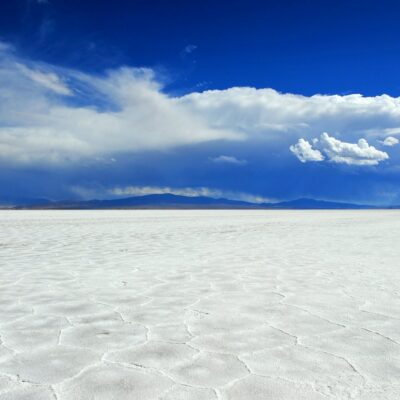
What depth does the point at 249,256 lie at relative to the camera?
6914 mm

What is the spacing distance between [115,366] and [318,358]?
1.09 meters

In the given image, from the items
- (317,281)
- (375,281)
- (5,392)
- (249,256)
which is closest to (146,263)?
(249,256)

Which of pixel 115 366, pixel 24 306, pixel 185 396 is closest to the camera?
pixel 185 396

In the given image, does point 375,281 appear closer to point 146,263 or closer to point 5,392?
point 146,263

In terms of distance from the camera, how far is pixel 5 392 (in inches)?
73.7

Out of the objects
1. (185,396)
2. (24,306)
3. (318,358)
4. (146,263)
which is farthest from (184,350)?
(146,263)

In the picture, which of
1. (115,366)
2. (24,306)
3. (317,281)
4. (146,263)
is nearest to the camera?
(115,366)

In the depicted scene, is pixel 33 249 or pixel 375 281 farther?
pixel 33 249

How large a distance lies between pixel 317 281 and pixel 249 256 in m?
2.27

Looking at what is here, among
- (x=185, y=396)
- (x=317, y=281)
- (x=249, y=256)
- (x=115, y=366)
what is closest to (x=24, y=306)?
(x=115, y=366)

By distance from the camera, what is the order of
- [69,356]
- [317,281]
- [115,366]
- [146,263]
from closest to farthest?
[115,366]
[69,356]
[317,281]
[146,263]

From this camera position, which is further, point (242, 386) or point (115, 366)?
point (115, 366)

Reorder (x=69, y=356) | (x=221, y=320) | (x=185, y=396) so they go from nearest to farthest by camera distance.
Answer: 1. (x=185, y=396)
2. (x=69, y=356)
3. (x=221, y=320)

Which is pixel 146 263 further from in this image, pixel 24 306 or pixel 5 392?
pixel 5 392
